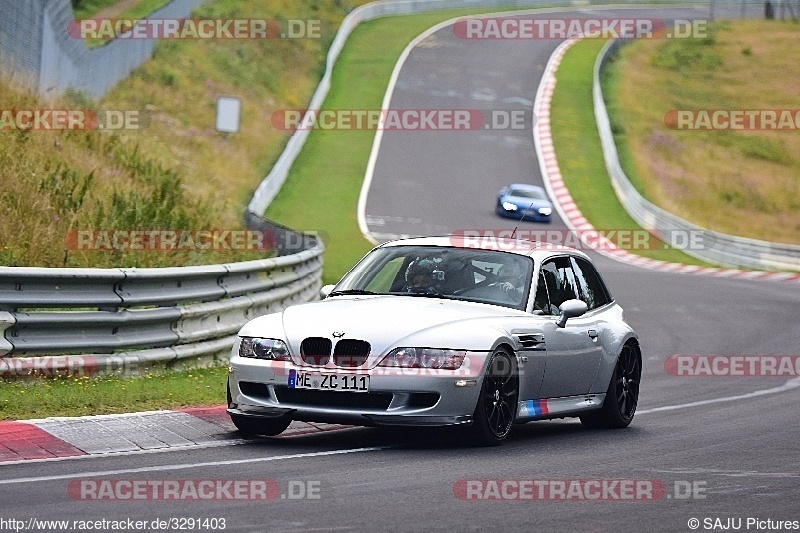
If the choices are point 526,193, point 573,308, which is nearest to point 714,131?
point 526,193

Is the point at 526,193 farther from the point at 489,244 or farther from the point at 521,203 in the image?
the point at 489,244

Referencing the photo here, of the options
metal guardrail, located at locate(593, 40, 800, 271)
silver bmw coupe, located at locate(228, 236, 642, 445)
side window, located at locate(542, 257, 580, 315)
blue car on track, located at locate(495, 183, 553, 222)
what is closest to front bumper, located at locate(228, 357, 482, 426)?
silver bmw coupe, located at locate(228, 236, 642, 445)

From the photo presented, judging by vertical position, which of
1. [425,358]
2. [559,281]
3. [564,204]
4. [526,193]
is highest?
[559,281]

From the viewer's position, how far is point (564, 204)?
42.5m

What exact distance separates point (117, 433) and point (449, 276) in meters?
2.74

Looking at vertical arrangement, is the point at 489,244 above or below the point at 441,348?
above

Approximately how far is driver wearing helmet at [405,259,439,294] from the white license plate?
4.94 feet

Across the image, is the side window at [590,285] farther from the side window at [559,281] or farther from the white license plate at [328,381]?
the white license plate at [328,381]

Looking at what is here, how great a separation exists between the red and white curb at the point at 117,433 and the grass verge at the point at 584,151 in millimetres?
27337

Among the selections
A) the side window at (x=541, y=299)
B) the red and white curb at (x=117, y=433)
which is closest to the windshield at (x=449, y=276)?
the side window at (x=541, y=299)

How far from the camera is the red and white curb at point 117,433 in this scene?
8.94m

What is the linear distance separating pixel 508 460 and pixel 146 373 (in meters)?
4.50

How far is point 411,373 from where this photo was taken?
30.6ft

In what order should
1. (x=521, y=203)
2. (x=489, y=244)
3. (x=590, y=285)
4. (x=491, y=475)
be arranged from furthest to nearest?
(x=521, y=203) < (x=590, y=285) < (x=489, y=244) < (x=491, y=475)
